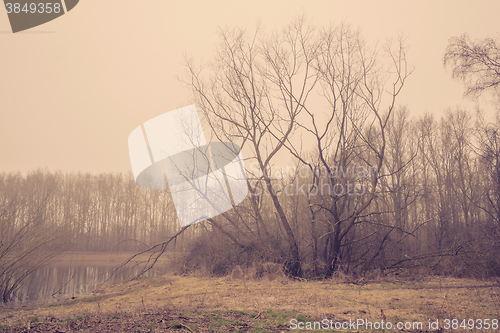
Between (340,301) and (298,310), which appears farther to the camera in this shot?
(340,301)

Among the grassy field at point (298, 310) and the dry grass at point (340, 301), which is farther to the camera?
the dry grass at point (340, 301)

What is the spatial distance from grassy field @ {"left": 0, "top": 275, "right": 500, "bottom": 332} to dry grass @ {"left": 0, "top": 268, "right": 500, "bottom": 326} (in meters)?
0.02

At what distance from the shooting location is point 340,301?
340 inches

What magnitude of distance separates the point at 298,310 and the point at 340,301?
182cm

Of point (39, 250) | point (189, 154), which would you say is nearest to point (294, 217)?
point (189, 154)

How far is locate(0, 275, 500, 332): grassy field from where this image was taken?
588 cm

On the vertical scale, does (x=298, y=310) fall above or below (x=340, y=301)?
above

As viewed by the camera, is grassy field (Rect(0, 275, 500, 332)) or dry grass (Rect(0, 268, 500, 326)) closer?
grassy field (Rect(0, 275, 500, 332))

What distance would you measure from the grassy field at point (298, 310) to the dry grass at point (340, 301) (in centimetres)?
2

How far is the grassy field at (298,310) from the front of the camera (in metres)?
5.88

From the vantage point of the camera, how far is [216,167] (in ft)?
57.9

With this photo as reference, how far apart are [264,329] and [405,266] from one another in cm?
1076

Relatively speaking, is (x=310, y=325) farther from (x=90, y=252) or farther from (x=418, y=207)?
(x=90, y=252)

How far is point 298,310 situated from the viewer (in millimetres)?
7465
